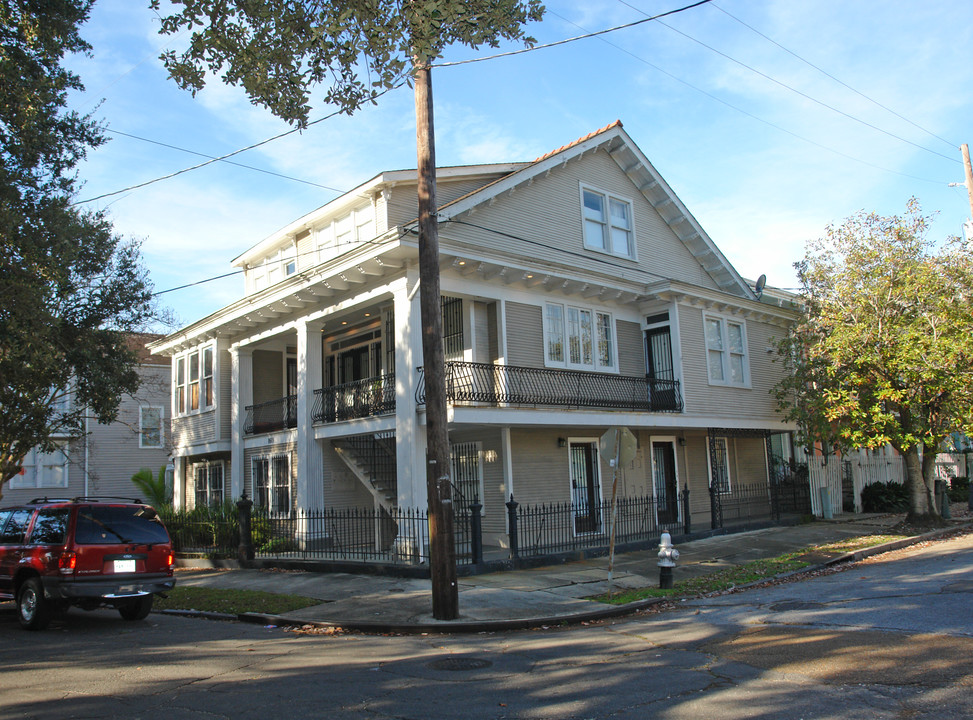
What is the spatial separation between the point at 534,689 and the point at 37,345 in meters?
9.90

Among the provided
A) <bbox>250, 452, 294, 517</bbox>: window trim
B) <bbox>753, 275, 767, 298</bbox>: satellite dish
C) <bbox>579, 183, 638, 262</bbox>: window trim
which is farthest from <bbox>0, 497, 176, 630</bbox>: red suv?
<bbox>753, 275, 767, 298</bbox>: satellite dish

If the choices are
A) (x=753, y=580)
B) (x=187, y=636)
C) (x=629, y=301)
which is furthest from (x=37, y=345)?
(x=629, y=301)

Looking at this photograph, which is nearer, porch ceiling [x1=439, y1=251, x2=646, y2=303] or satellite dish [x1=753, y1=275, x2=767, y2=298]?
porch ceiling [x1=439, y1=251, x2=646, y2=303]

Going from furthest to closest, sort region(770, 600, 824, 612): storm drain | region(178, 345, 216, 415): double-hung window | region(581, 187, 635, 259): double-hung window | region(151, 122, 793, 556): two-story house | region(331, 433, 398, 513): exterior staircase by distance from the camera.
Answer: region(178, 345, 216, 415): double-hung window
region(581, 187, 635, 259): double-hung window
region(331, 433, 398, 513): exterior staircase
region(151, 122, 793, 556): two-story house
region(770, 600, 824, 612): storm drain

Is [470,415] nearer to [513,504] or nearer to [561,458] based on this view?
[513,504]

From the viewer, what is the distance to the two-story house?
17.1 metres

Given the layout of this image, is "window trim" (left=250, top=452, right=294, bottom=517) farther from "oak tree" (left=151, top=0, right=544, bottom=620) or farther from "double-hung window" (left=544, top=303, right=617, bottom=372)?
"oak tree" (left=151, top=0, right=544, bottom=620)

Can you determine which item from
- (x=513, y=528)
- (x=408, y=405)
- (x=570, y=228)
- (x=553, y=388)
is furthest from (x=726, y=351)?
(x=408, y=405)

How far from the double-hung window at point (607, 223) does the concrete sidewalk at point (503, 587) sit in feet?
26.7

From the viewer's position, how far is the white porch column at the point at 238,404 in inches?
876

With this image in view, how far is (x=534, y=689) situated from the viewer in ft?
22.6

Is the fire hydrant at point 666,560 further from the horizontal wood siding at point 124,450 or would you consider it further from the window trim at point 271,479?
the horizontal wood siding at point 124,450

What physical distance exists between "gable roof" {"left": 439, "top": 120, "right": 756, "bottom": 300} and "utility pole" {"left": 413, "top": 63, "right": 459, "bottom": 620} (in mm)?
6166

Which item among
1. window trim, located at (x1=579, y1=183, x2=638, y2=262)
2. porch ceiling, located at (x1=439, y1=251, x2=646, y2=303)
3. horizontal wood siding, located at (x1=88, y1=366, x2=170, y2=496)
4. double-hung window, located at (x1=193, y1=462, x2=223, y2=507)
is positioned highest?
window trim, located at (x1=579, y1=183, x2=638, y2=262)
